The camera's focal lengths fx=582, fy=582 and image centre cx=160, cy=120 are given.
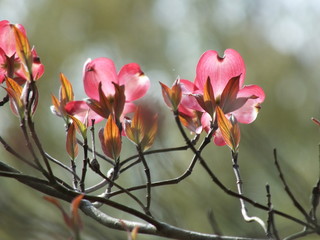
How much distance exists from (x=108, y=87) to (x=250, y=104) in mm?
155

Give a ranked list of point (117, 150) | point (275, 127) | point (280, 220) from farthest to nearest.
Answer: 1. point (275, 127)
2. point (280, 220)
3. point (117, 150)

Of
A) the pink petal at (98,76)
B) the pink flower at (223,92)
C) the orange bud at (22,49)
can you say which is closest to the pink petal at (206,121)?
the pink flower at (223,92)

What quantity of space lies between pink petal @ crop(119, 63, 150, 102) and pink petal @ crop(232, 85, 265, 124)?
4.2 inches

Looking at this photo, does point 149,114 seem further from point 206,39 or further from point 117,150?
point 206,39

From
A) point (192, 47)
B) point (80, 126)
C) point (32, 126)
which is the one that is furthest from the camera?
point (192, 47)

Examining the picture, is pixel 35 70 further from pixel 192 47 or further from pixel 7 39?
pixel 192 47

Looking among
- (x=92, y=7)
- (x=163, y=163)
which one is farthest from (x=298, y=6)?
(x=163, y=163)

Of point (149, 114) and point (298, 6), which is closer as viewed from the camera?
point (149, 114)

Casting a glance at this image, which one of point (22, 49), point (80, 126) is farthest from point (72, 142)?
point (22, 49)

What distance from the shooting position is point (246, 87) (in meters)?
0.62

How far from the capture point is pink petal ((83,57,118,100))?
637 millimetres

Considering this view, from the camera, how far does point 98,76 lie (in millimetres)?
638

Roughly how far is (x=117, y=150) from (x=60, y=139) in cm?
460

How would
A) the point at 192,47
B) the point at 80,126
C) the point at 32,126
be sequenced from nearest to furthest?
the point at 32,126
the point at 80,126
the point at 192,47
